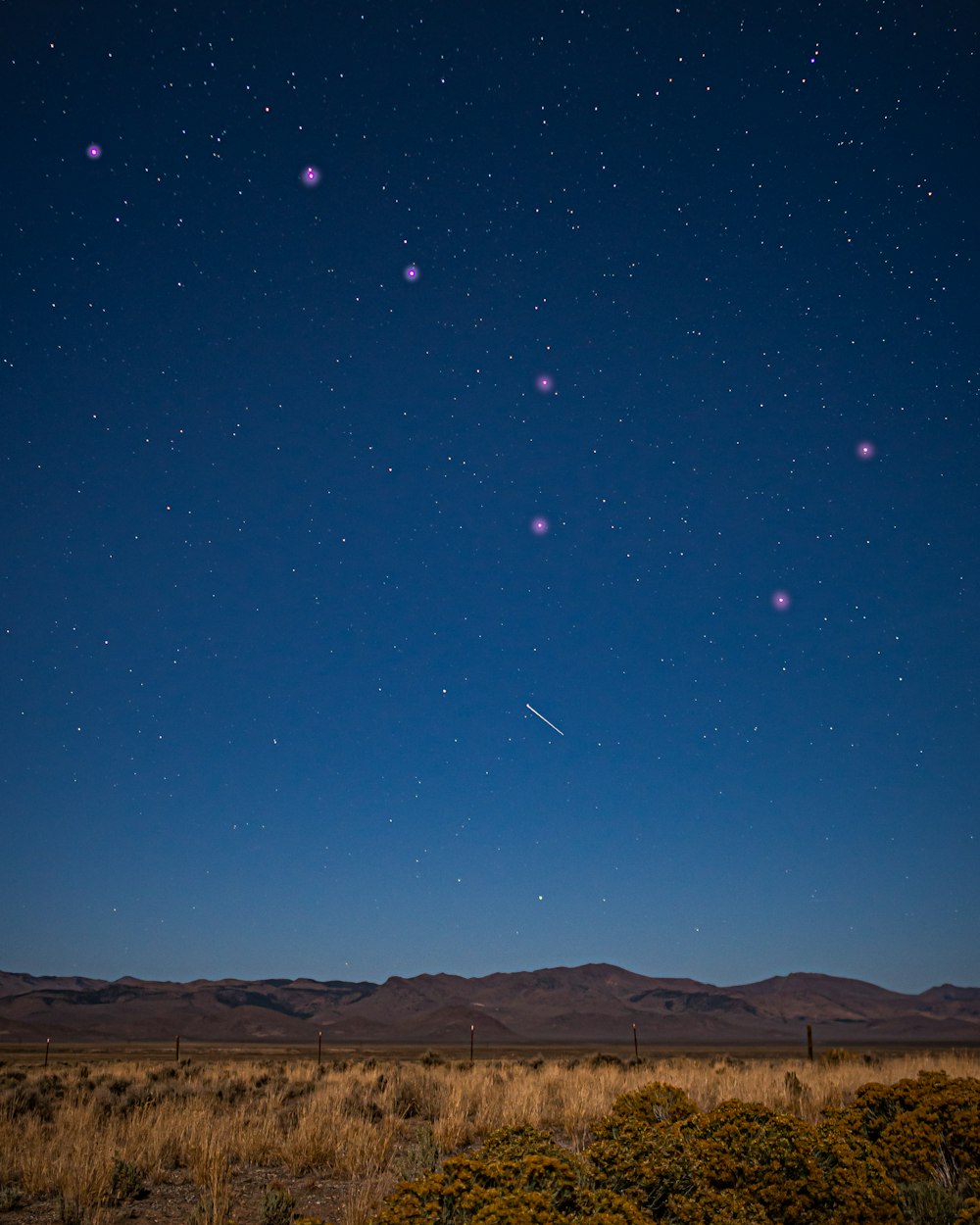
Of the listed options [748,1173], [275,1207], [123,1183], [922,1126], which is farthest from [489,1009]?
[748,1173]

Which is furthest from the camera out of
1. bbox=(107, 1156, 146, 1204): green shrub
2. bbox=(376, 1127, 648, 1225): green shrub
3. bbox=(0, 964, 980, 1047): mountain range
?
bbox=(0, 964, 980, 1047): mountain range

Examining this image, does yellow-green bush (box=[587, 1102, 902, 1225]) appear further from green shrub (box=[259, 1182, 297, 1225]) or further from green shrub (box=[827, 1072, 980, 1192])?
green shrub (box=[259, 1182, 297, 1225])

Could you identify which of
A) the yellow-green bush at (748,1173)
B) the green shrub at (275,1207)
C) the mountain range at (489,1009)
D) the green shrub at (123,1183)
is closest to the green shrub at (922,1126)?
the yellow-green bush at (748,1173)

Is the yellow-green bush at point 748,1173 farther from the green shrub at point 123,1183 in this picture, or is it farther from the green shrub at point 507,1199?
the green shrub at point 123,1183

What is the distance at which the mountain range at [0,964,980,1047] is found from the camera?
12650 centimetres

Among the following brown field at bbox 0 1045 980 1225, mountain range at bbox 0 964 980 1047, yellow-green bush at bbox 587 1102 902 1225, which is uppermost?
yellow-green bush at bbox 587 1102 902 1225

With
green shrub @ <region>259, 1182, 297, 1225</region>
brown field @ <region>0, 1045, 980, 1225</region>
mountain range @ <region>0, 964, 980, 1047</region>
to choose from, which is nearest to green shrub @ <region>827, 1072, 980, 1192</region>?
brown field @ <region>0, 1045, 980, 1225</region>

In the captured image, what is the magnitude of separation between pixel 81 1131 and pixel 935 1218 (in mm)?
10257

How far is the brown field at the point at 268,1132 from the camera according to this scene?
890 centimetres

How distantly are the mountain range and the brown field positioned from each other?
10423cm

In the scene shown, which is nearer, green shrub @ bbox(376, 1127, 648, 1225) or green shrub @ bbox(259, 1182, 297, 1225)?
green shrub @ bbox(376, 1127, 648, 1225)

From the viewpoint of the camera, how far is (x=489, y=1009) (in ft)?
511

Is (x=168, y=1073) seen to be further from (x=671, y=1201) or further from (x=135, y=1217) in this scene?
(x=671, y=1201)

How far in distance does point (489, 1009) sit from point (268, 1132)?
515ft
